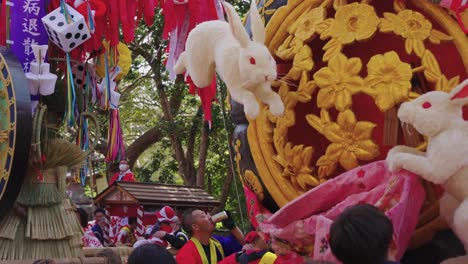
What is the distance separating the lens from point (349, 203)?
13.3 ft

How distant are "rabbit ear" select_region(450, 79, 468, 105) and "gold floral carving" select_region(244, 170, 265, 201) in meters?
1.40

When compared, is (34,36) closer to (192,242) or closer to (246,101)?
(192,242)

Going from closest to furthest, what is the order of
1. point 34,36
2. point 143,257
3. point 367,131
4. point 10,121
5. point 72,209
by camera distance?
point 143,257
point 367,131
point 10,121
point 72,209
point 34,36

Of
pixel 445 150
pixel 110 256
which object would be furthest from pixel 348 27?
pixel 110 256

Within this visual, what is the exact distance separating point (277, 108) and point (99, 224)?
5230mm

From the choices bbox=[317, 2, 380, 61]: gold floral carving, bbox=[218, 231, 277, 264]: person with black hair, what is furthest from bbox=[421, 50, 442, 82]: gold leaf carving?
bbox=[218, 231, 277, 264]: person with black hair

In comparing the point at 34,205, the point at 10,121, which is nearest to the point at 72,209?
the point at 34,205

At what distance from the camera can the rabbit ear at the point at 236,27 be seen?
4.28m

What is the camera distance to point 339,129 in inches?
164

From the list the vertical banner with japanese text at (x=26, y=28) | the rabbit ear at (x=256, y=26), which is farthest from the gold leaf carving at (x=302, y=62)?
the vertical banner with japanese text at (x=26, y=28)

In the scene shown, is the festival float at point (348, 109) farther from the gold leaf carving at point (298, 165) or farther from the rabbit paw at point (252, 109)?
the rabbit paw at point (252, 109)

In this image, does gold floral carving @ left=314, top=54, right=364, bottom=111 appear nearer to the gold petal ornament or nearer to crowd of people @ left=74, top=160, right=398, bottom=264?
the gold petal ornament

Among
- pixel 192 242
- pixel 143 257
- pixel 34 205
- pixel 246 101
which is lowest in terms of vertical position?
pixel 192 242

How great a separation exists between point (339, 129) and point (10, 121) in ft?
7.61
